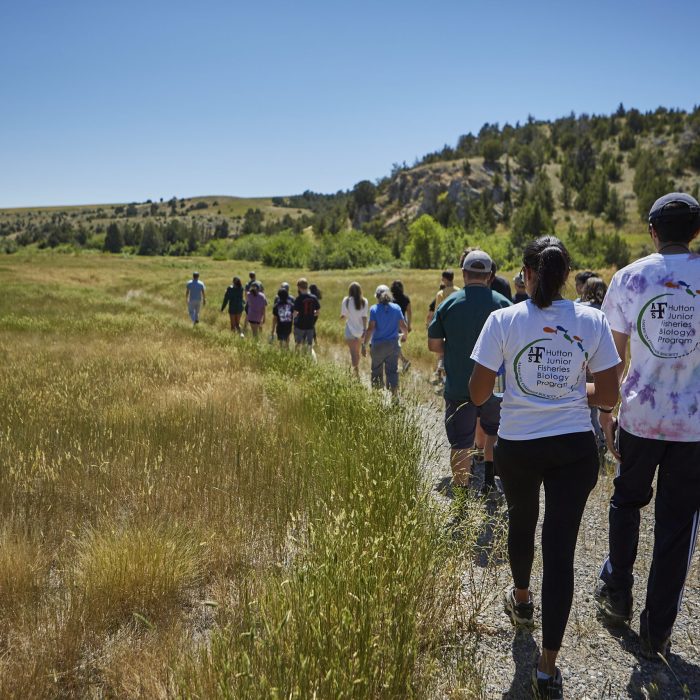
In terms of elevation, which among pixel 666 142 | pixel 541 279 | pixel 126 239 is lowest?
pixel 541 279

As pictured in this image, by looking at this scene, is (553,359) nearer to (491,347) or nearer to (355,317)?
(491,347)

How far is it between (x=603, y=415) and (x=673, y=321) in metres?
0.64

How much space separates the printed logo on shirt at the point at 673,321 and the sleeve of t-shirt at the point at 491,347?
86 cm

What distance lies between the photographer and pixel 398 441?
457 centimetres

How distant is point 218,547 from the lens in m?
3.41

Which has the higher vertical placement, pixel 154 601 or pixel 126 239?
pixel 126 239

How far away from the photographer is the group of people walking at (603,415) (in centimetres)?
253

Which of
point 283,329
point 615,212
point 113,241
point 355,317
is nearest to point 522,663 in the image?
point 355,317

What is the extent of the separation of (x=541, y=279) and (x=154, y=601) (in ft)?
8.82

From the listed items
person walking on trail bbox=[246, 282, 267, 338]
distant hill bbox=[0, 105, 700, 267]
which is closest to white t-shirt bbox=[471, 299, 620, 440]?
person walking on trail bbox=[246, 282, 267, 338]

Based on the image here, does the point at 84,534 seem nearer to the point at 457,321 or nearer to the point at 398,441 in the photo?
the point at 398,441

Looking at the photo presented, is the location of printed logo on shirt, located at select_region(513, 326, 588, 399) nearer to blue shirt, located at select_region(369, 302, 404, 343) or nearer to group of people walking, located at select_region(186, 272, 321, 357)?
blue shirt, located at select_region(369, 302, 404, 343)

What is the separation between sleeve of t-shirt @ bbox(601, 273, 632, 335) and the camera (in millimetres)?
2936

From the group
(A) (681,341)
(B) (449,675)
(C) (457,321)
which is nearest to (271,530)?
(B) (449,675)
